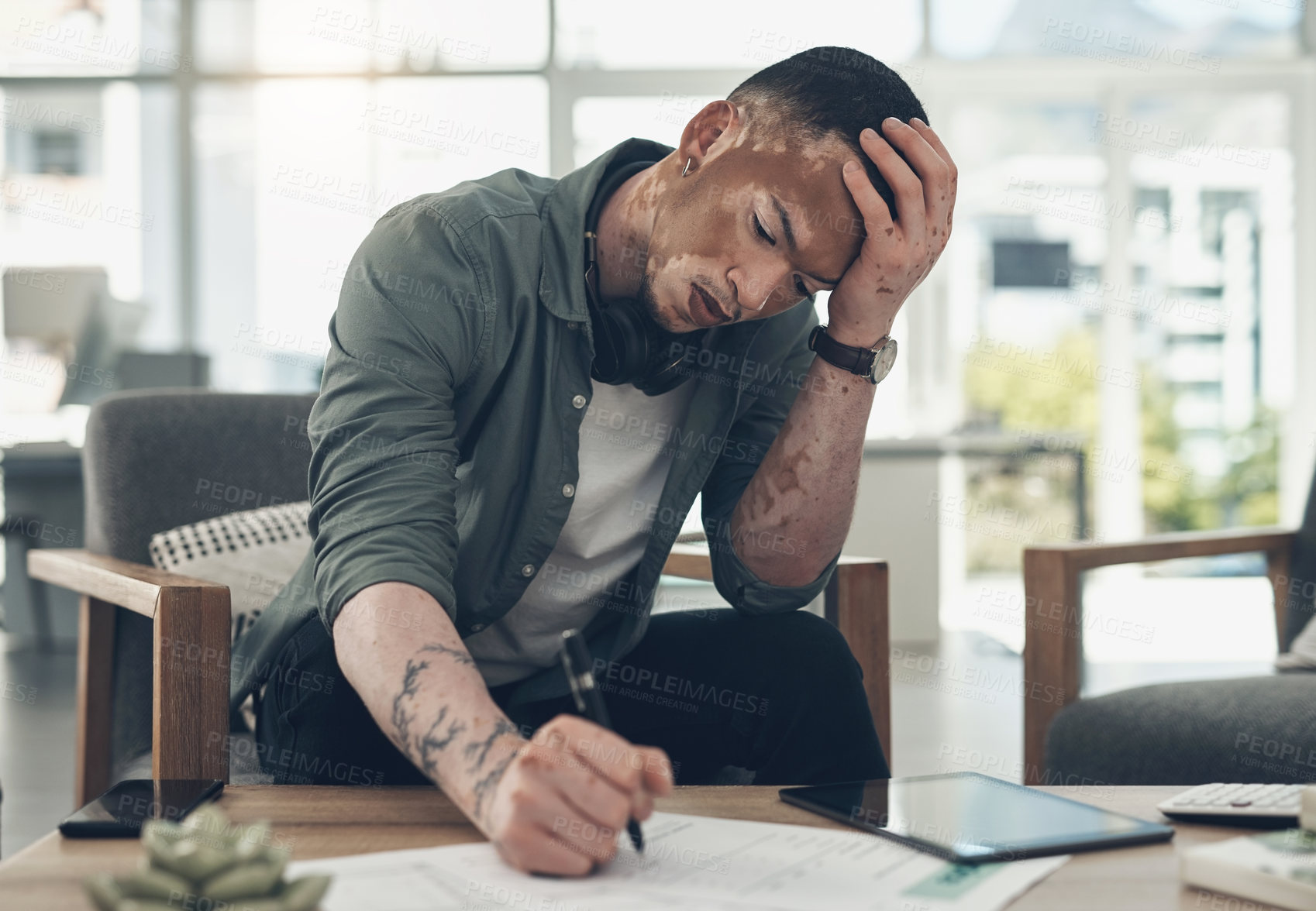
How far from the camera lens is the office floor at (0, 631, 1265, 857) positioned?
2312 millimetres

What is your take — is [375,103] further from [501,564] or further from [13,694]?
[501,564]

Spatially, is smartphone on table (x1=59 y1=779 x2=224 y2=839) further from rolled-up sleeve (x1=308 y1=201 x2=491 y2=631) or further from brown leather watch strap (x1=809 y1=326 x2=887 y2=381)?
brown leather watch strap (x1=809 y1=326 x2=887 y2=381)

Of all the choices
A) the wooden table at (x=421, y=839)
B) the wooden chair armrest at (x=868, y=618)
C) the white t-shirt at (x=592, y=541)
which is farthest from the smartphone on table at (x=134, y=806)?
the wooden chair armrest at (x=868, y=618)

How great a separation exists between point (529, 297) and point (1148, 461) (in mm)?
4728

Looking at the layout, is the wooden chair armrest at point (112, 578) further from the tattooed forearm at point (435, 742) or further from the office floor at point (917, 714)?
the office floor at point (917, 714)

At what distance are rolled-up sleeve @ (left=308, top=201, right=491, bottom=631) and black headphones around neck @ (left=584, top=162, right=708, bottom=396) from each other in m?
0.12

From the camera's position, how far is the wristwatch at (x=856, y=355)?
1.12m

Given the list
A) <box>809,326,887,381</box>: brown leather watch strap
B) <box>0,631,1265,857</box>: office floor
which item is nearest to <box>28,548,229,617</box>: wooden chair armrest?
<box>809,326,887,381</box>: brown leather watch strap

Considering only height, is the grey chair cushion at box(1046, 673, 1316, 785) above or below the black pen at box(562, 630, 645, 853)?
below

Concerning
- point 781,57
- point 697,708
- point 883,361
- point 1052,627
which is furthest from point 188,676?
point 781,57

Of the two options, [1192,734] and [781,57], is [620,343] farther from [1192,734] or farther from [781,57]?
[781,57]

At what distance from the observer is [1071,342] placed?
508cm

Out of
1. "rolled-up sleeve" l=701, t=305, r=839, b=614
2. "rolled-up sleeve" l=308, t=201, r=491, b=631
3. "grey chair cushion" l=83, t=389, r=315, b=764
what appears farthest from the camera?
"grey chair cushion" l=83, t=389, r=315, b=764

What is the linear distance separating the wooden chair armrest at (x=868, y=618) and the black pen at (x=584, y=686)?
60cm
